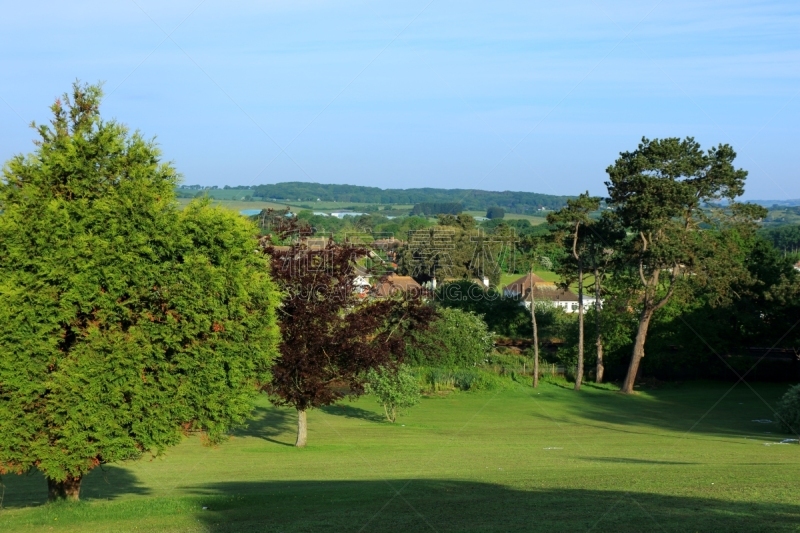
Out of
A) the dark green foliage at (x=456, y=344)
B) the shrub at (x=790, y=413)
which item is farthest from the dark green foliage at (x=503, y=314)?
the shrub at (x=790, y=413)

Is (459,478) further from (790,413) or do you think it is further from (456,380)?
(456,380)

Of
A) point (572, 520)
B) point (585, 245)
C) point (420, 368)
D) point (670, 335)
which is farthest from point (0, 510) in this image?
point (670, 335)

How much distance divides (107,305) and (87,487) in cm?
899

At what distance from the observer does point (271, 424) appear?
1328 inches

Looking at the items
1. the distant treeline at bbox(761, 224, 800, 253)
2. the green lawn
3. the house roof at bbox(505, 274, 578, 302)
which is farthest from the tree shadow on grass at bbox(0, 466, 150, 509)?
the distant treeline at bbox(761, 224, 800, 253)

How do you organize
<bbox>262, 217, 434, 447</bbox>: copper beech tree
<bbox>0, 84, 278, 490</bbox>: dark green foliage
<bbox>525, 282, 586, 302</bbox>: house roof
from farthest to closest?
<bbox>525, 282, 586, 302</bbox>: house roof < <bbox>262, 217, 434, 447</bbox>: copper beech tree < <bbox>0, 84, 278, 490</bbox>: dark green foliage

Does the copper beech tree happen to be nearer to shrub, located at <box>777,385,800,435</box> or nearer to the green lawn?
the green lawn

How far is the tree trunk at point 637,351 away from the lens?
44.9 metres

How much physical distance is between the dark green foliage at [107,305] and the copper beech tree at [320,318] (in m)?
10.3

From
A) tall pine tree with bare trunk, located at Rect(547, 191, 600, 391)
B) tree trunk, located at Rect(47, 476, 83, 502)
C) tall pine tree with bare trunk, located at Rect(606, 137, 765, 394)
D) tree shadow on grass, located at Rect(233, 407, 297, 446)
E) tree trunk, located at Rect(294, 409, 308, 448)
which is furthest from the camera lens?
tall pine tree with bare trunk, located at Rect(547, 191, 600, 391)

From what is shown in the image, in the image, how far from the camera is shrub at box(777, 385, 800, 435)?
3002cm

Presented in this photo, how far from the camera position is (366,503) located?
13.5 metres

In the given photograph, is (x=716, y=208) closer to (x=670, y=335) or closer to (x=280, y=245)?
(x=670, y=335)

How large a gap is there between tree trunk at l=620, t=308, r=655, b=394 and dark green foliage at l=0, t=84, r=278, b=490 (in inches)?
1362
